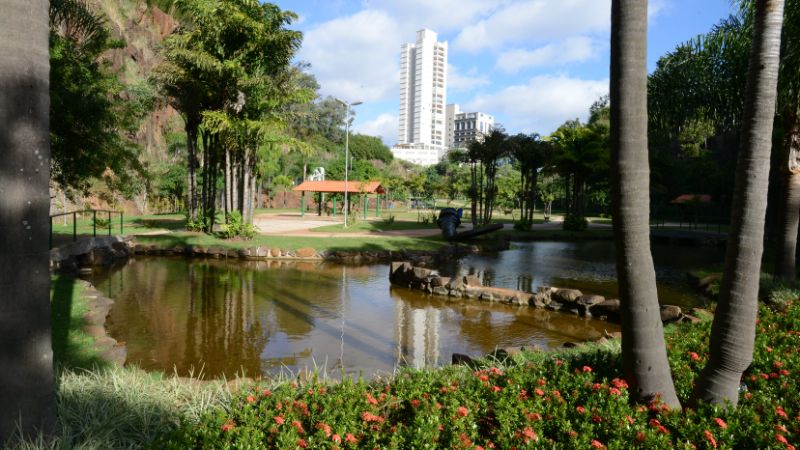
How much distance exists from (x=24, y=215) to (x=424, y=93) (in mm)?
191083

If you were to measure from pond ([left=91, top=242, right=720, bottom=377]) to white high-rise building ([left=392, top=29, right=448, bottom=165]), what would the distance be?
164 meters

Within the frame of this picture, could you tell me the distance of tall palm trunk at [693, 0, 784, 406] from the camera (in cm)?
375

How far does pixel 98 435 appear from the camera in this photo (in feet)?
11.1

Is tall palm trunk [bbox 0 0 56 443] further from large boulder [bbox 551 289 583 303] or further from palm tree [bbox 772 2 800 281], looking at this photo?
palm tree [bbox 772 2 800 281]

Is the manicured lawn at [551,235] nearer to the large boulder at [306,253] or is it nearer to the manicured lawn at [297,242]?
the manicured lawn at [297,242]

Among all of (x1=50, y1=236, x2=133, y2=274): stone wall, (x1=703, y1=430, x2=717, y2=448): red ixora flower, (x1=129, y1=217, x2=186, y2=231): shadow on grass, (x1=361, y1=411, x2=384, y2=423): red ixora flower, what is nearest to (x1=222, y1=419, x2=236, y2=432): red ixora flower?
(x1=361, y1=411, x2=384, y2=423): red ixora flower

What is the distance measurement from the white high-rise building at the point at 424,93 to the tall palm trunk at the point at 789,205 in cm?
16630

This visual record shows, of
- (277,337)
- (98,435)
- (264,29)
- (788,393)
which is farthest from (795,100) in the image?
(264,29)

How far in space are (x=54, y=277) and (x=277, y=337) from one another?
5787mm

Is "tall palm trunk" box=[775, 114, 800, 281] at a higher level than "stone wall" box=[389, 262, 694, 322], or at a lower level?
higher

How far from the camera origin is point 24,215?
118 inches

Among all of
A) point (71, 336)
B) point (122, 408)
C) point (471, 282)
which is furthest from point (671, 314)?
point (71, 336)

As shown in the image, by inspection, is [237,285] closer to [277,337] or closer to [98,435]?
[277,337]

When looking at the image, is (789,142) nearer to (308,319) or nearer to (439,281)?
(439,281)
